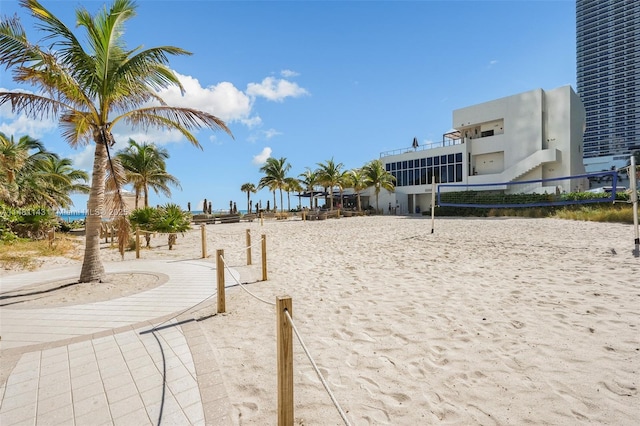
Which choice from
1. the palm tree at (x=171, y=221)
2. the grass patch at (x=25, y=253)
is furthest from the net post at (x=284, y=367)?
the palm tree at (x=171, y=221)

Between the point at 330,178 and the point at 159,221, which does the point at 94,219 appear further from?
the point at 330,178

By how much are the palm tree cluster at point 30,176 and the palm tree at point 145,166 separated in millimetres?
4982

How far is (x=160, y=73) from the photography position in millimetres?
6598

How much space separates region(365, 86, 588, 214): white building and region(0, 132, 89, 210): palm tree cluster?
1303 inches

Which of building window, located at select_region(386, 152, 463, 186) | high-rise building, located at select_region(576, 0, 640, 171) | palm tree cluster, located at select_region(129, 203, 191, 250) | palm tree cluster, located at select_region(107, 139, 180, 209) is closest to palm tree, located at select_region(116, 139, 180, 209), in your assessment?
palm tree cluster, located at select_region(107, 139, 180, 209)

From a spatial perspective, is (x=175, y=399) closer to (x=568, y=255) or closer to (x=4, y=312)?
(x=4, y=312)

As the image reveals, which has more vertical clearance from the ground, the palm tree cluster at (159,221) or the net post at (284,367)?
the palm tree cluster at (159,221)

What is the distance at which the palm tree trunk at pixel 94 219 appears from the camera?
619 cm

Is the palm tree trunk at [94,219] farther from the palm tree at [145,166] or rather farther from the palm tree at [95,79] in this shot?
the palm tree at [145,166]

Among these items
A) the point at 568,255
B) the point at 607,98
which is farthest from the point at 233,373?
the point at 607,98

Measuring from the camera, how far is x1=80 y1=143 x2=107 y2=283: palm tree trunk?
6191 millimetres

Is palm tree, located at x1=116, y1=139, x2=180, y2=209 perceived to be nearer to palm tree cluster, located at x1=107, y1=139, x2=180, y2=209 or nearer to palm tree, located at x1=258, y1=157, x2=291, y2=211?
palm tree cluster, located at x1=107, y1=139, x2=180, y2=209

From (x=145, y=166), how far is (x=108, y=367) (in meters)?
25.9

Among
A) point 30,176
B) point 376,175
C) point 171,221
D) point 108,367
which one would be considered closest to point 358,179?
point 376,175
